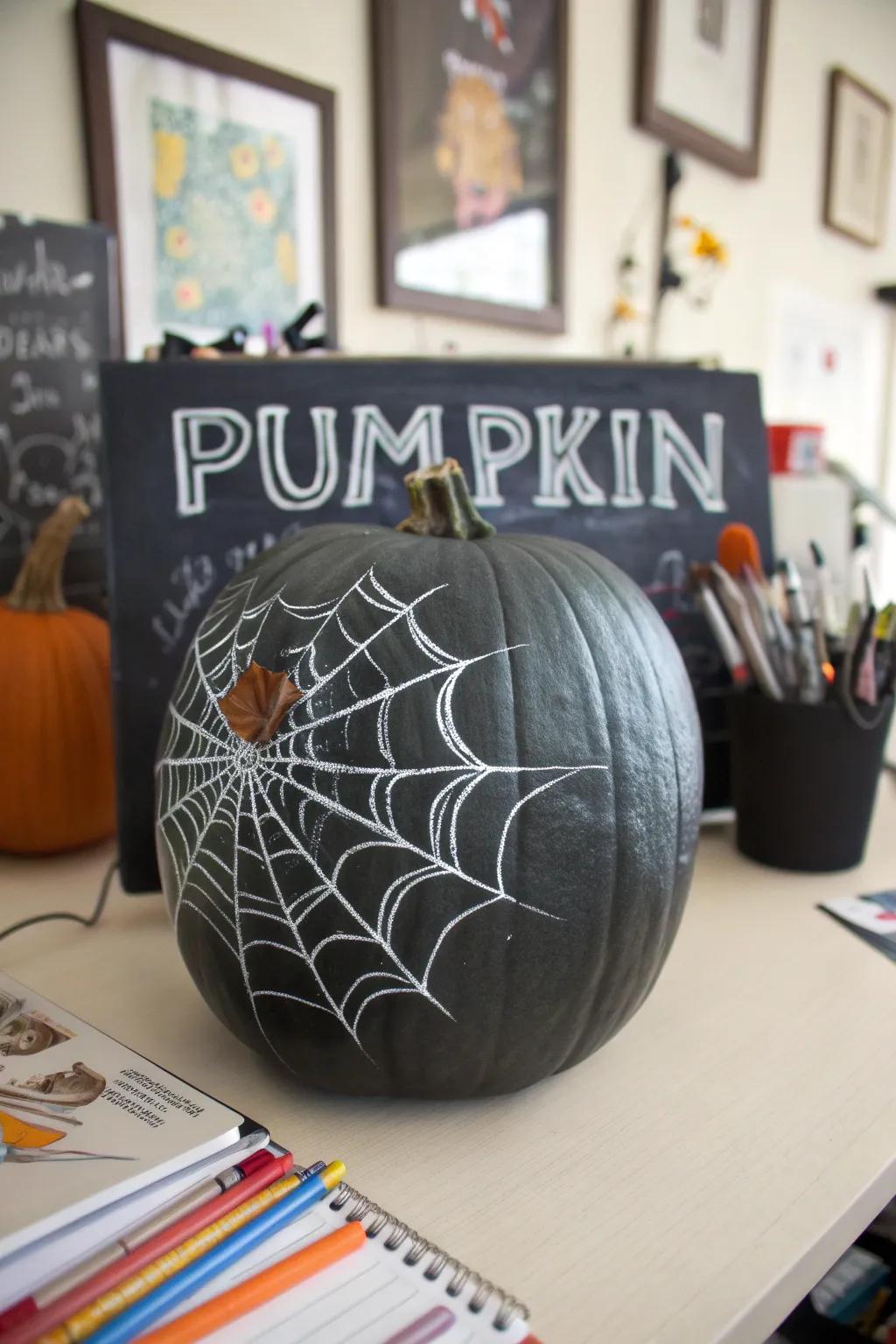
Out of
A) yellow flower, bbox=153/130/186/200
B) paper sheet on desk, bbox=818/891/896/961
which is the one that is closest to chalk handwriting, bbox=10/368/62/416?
yellow flower, bbox=153/130/186/200

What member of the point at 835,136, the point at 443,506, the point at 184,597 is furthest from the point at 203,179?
the point at 835,136

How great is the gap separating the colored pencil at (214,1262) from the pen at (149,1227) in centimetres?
1

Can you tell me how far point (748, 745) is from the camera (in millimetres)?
750

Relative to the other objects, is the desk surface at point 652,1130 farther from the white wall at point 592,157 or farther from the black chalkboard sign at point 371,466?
the white wall at point 592,157

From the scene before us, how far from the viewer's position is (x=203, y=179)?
0.97m

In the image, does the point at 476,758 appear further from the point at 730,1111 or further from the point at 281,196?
the point at 281,196

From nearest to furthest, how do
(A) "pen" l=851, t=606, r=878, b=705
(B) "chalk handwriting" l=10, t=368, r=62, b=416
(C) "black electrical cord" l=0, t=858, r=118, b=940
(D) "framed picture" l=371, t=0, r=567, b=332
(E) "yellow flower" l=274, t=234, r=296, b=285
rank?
(C) "black electrical cord" l=0, t=858, r=118, b=940 → (A) "pen" l=851, t=606, r=878, b=705 → (B) "chalk handwriting" l=10, t=368, r=62, b=416 → (E) "yellow flower" l=274, t=234, r=296, b=285 → (D) "framed picture" l=371, t=0, r=567, b=332

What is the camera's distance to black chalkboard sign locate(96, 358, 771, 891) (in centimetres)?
67

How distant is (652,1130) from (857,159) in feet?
7.28

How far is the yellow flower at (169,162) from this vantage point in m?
0.93

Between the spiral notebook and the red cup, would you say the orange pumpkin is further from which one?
the red cup

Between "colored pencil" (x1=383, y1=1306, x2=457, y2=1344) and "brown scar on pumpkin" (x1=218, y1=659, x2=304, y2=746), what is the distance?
0.22 m

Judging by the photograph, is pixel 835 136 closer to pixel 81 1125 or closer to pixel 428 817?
pixel 428 817

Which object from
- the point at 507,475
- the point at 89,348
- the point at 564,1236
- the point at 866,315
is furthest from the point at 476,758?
the point at 866,315
